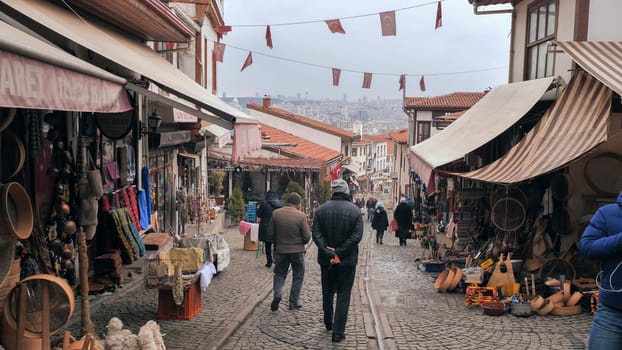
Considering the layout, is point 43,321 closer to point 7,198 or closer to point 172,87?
point 7,198

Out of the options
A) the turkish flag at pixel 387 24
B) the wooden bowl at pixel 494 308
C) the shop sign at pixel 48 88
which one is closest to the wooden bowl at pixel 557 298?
the wooden bowl at pixel 494 308

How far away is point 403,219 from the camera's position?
19125mm

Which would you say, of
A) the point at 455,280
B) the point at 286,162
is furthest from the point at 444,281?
the point at 286,162

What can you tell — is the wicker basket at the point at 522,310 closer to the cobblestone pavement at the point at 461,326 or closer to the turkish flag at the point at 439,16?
the cobblestone pavement at the point at 461,326

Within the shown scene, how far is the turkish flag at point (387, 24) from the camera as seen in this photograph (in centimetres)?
1546

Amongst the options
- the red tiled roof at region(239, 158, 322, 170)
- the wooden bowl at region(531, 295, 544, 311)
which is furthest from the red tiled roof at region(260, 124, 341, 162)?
the wooden bowl at region(531, 295, 544, 311)

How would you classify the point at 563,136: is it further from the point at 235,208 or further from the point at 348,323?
the point at 235,208

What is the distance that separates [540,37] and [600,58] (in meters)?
3.51

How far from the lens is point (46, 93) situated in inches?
137

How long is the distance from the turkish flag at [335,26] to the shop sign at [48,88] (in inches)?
477

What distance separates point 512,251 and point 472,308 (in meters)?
2.21

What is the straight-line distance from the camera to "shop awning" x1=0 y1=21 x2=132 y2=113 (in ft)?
10.1

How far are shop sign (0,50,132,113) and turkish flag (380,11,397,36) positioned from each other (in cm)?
1190

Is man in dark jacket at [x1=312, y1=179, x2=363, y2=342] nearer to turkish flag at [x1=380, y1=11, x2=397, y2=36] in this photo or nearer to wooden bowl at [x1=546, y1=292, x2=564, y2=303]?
wooden bowl at [x1=546, y1=292, x2=564, y2=303]
